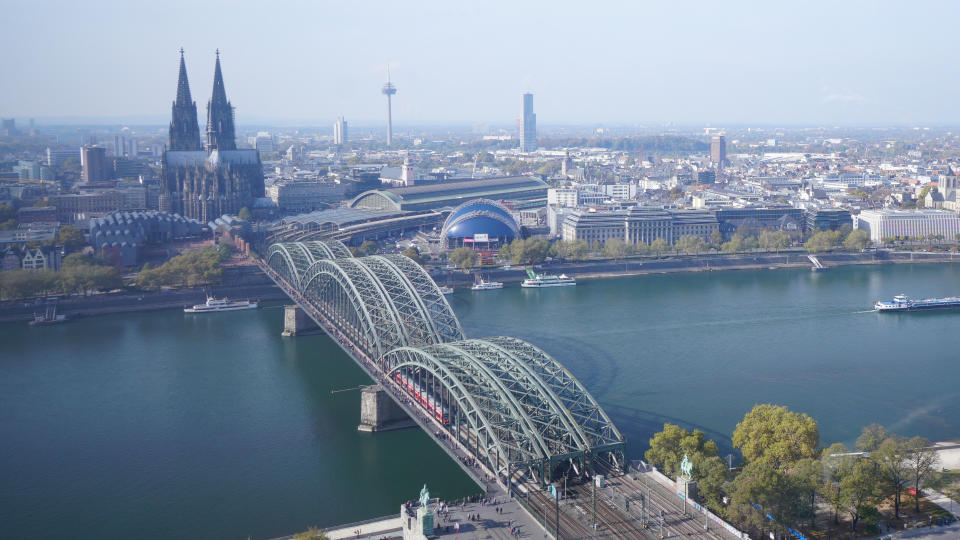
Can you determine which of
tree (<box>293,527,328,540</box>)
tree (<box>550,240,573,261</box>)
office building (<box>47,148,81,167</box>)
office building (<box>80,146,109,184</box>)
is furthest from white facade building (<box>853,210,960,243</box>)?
office building (<box>47,148,81,167</box>)

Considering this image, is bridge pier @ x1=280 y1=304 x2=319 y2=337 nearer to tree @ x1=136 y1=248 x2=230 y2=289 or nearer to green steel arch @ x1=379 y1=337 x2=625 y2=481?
tree @ x1=136 y1=248 x2=230 y2=289

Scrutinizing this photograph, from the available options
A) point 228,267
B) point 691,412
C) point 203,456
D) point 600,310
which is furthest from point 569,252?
point 203,456

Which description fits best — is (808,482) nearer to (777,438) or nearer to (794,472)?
(794,472)

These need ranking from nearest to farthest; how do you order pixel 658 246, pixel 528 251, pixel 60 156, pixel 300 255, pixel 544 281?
pixel 300 255
pixel 544 281
pixel 528 251
pixel 658 246
pixel 60 156

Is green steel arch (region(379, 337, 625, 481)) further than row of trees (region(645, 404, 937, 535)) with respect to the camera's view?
Yes

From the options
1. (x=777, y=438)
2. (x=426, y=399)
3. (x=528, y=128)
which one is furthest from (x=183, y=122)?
(x=528, y=128)

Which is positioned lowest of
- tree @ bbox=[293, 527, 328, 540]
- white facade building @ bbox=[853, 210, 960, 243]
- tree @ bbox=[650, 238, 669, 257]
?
tree @ bbox=[293, 527, 328, 540]
